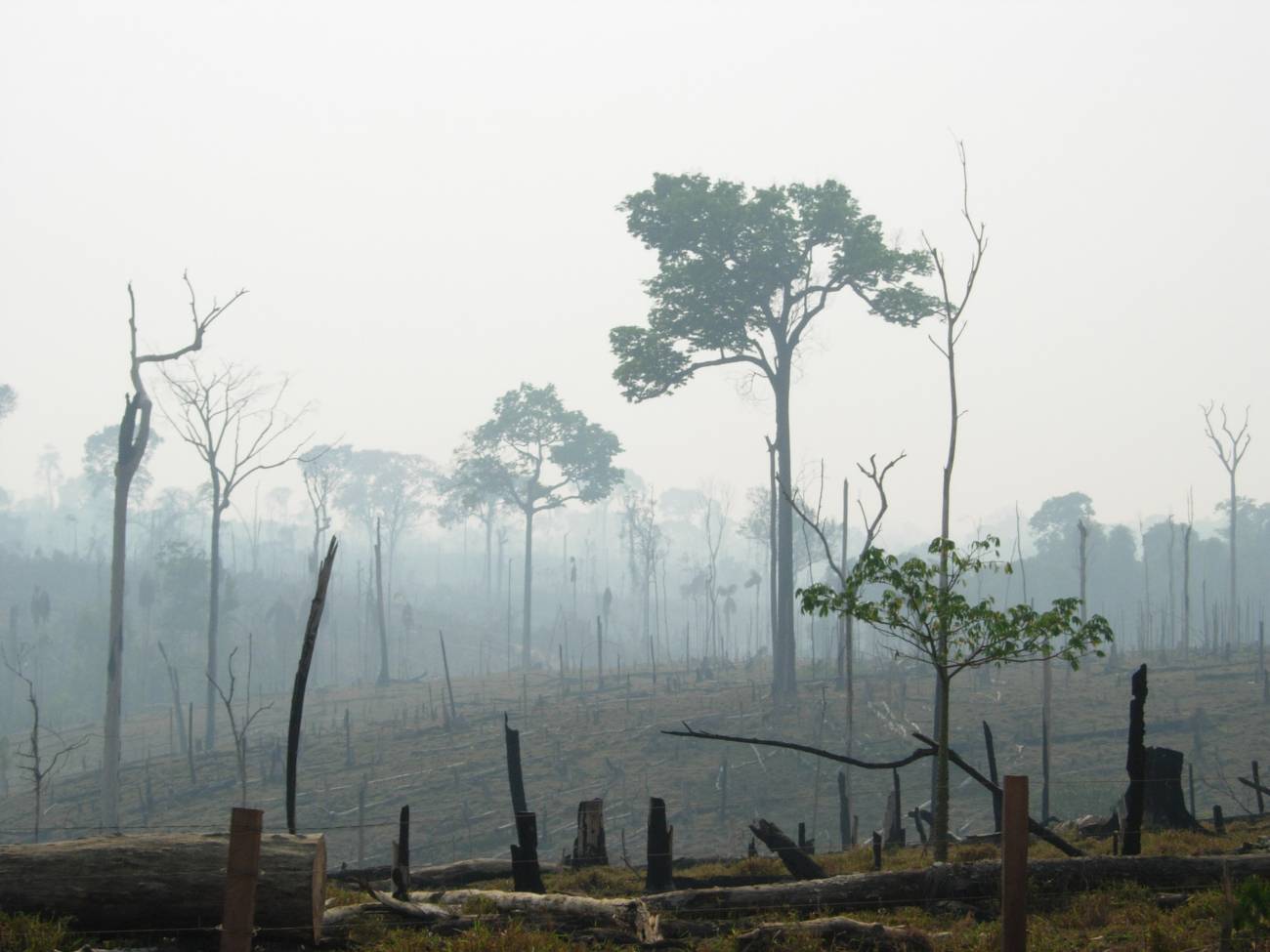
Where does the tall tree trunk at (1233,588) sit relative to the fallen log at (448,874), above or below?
above

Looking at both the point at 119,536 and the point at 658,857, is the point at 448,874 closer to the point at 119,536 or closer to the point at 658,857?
the point at 658,857

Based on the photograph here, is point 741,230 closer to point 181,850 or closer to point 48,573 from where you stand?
point 181,850

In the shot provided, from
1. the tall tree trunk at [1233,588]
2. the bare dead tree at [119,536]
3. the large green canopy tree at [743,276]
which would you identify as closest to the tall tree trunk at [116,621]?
the bare dead tree at [119,536]

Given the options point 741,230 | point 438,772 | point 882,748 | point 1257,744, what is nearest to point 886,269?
point 741,230

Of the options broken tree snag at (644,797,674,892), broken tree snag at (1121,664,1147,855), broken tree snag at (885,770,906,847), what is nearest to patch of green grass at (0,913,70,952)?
broken tree snag at (644,797,674,892)

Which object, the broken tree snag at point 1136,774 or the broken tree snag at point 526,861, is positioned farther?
the broken tree snag at point 1136,774

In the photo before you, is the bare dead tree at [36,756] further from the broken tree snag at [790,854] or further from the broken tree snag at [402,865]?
the broken tree snag at [790,854]

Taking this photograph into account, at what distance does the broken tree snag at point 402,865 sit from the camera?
9.87m

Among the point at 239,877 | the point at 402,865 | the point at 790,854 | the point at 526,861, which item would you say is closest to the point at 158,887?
the point at 239,877

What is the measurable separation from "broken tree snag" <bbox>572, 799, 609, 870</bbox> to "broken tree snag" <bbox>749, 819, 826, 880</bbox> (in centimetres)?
248

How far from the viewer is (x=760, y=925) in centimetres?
907

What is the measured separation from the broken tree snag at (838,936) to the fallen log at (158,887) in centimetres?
331

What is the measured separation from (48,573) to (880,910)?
245ft

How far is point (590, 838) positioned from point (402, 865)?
3695 mm
